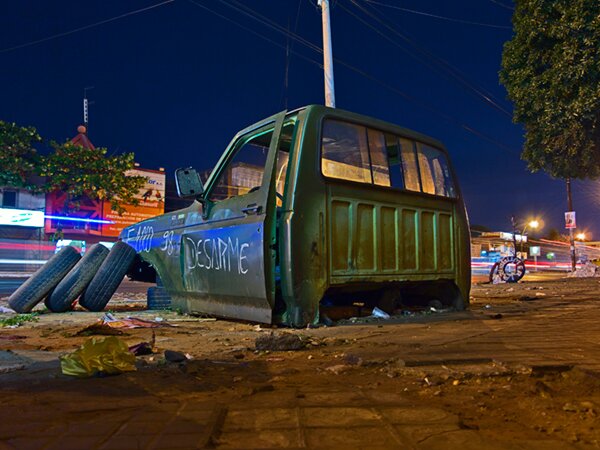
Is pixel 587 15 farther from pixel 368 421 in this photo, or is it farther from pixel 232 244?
pixel 368 421

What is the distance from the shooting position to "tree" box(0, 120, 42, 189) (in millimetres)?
26953

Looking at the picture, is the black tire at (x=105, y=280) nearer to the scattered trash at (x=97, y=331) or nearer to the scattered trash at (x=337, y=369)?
the scattered trash at (x=97, y=331)

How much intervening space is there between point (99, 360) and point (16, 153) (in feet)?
95.4

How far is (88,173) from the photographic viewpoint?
29.4 m

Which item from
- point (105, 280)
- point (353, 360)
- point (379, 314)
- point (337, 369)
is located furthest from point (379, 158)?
point (105, 280)

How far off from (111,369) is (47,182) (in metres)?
30.9

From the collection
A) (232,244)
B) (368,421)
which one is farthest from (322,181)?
(368,421)

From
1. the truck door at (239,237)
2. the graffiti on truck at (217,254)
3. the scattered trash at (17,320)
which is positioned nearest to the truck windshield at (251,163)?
the truck door at (239,237)

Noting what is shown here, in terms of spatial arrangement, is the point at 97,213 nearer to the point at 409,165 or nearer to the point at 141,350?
the point at 409,165

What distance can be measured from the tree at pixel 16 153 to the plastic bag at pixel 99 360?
28.3 metres

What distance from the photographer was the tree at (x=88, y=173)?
28.4 m

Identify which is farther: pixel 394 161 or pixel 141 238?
pixel 141 238

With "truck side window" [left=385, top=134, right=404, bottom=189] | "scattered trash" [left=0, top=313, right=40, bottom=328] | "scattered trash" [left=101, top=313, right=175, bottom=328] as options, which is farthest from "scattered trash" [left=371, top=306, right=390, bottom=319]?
"scattered trash" [left=0, top=313, right=40, bottom=328]

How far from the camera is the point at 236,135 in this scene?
5.48 meters
